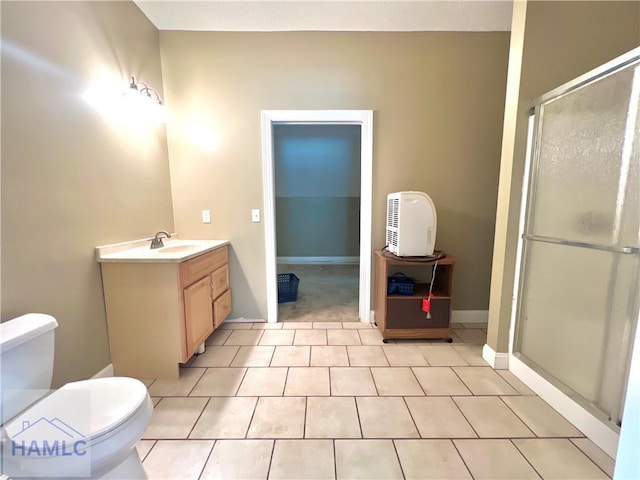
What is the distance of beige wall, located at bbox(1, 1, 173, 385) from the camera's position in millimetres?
1208

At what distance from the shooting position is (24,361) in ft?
3.36

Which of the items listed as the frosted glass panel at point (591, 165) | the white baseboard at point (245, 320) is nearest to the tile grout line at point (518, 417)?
the frosted glass panel at point (591, 165)

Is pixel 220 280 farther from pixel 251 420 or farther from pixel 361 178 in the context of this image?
pixel 361 178

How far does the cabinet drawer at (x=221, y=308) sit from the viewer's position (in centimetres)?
221

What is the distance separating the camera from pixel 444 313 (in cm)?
223

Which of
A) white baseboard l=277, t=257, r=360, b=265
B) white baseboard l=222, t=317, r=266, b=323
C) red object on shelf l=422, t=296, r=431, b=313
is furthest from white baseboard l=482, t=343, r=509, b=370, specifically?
white baseboard l=277, t=257, r=360, b=265

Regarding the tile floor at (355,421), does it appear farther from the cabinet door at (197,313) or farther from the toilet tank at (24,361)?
the toilet tank at (24,361)

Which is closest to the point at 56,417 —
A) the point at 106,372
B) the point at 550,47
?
the point at 106,372

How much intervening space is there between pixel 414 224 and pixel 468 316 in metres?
1.25

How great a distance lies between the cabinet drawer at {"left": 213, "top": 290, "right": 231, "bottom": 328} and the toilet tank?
3.64ft

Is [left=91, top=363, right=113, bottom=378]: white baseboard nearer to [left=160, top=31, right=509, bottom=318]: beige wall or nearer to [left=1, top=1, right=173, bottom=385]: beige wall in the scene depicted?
[left=1, top=1, right=173, bottom=385]: beige wall

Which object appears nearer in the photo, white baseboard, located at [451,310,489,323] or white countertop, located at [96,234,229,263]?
white countertop, located at [96,234,229,263]

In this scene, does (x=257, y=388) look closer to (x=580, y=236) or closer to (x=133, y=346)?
(x=133, y=346)

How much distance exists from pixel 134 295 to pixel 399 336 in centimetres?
197
